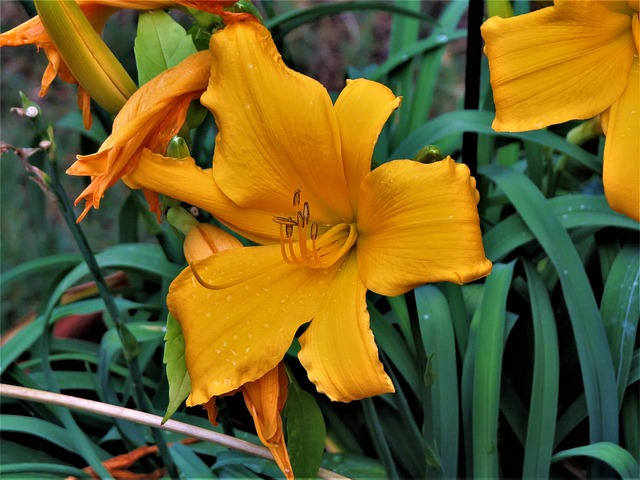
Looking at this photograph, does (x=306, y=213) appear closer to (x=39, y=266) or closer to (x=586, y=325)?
(x=586, y=325)

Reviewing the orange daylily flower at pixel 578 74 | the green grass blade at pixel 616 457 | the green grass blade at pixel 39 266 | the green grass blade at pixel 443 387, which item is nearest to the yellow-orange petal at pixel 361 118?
the orange daylily flower at pixel 578 74

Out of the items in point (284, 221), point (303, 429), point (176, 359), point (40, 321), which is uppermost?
point (284, 221)

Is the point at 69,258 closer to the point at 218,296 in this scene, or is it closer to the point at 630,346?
the point at 218,296

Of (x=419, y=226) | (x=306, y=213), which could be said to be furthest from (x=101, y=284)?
(x=419, y=226)

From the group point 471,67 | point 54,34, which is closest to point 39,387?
point 54,34

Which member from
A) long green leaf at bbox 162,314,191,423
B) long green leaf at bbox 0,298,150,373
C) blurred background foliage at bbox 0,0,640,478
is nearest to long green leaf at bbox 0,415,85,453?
blurred background foliage at bbox 0,0,640,478

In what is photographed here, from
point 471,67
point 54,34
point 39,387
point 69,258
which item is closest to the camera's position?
point 54,34
